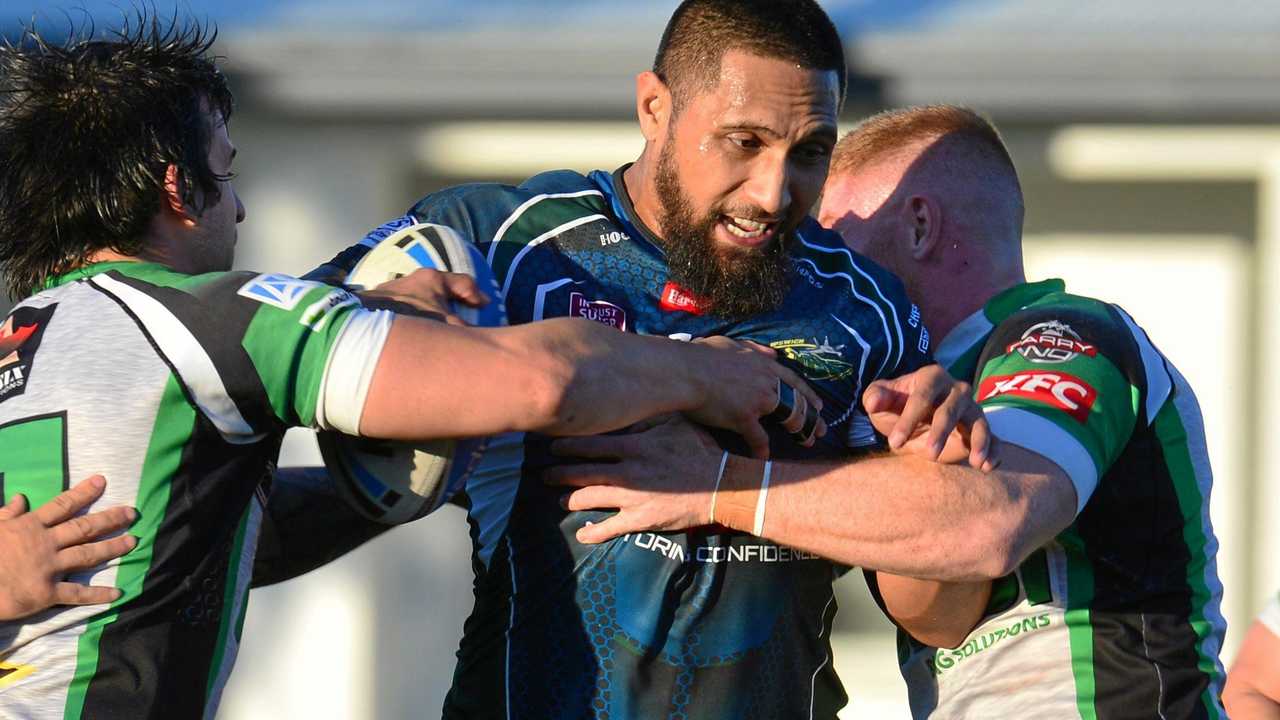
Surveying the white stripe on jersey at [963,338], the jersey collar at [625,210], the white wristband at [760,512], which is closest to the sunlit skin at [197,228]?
the jersey collar at [625,210]

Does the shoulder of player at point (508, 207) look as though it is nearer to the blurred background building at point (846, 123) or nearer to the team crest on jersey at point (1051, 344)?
the team crest on jersey at point (1051, 344)

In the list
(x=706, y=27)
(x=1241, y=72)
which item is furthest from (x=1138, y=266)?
(x=706, y=27)

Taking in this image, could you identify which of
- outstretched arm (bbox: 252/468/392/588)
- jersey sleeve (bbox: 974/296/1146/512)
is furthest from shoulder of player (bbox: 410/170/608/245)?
jersey sleeve (bbox: 974/296/1146/512)

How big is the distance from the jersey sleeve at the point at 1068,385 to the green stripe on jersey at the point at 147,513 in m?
1.54

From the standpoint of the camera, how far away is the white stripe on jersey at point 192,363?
2500 millimetres

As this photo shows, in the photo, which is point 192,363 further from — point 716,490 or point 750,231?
point 750,231

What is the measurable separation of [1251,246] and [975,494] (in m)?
4.53

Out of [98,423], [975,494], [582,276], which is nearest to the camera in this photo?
[98,423]

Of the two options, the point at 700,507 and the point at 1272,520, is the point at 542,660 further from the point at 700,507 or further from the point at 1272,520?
the point at 1272,520

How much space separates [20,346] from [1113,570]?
2177mm

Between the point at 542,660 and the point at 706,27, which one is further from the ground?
the point at 706,27

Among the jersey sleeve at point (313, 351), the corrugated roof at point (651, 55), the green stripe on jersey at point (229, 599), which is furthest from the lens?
the corrugated roof at point (651, 55)

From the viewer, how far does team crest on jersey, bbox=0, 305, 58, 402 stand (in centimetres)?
259

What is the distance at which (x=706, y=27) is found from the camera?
338cm
